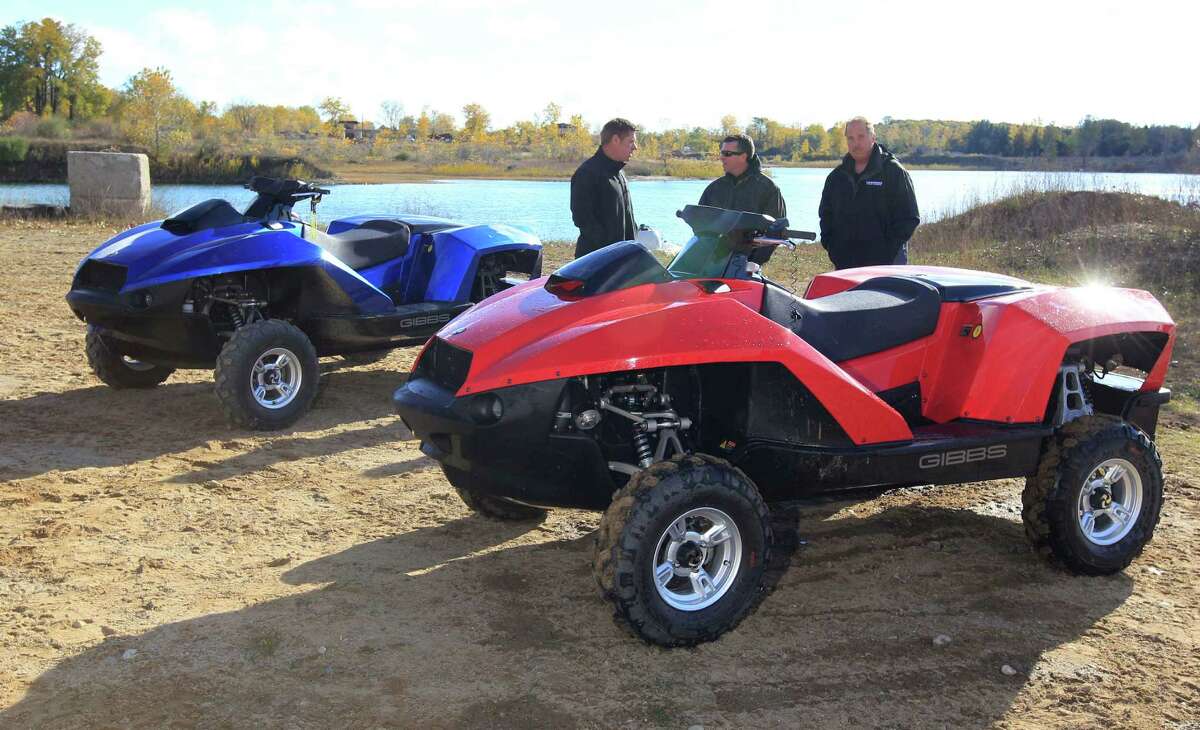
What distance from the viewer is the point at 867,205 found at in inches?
283

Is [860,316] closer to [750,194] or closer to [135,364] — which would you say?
[750,194]

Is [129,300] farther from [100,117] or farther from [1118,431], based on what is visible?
[100,117]

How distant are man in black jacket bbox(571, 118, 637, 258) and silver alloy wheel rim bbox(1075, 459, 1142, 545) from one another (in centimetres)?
388

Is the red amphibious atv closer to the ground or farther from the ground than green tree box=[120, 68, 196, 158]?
closer to the ground

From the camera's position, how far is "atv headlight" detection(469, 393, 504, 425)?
3.85 metres

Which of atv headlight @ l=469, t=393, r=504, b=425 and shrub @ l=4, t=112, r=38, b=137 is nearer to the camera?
atv headlight @ l=469, t=393, r=504, b=425

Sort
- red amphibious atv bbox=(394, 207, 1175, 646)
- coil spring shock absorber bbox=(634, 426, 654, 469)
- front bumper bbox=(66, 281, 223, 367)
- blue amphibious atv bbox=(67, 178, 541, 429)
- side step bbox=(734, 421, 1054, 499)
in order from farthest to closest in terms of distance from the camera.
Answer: blue amphibious atv bbox=(67, 178, 541, 429)
front bumper bbox=(66, 281, 223, 367)
side step bbox=(734, 421, 1054, 499)
coil spring shock absorber bbox=(634, 426, 654, 469)
red amphibious atv bbox=(394, 207, 1175, 646)

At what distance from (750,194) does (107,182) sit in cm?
1697

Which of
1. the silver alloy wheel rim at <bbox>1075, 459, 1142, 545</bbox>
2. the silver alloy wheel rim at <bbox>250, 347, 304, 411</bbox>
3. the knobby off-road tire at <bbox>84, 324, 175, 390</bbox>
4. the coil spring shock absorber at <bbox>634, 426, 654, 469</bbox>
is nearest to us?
the coil spring shock absorber at <bbox>634, 426, 654, 469</bbox>

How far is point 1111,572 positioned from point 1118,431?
625mm

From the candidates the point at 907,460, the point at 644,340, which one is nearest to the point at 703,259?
the point at 644,340

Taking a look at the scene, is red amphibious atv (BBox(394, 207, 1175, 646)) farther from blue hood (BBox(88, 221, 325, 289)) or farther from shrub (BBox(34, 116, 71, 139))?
shrub (BBox(34, 116, 71, 139))

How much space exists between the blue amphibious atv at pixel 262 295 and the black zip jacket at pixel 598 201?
2.75 feet

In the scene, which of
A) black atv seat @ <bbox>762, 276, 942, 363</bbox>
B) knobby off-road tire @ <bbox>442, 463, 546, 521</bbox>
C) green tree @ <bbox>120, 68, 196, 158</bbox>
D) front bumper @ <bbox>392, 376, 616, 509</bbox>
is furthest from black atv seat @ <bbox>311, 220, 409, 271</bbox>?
green tree @ <bbox>120, 68, 196, 158</bbox>
